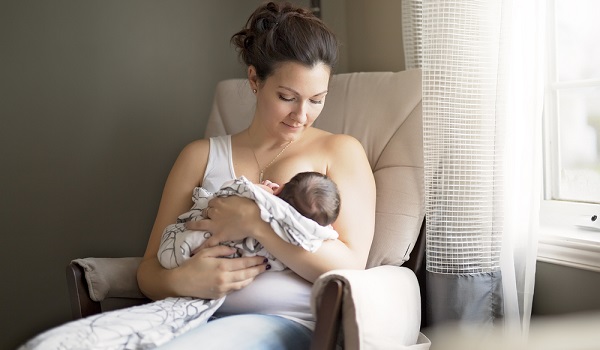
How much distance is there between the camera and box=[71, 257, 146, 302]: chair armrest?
1.92m

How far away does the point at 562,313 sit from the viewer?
6.55 feet

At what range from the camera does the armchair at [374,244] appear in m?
1.55

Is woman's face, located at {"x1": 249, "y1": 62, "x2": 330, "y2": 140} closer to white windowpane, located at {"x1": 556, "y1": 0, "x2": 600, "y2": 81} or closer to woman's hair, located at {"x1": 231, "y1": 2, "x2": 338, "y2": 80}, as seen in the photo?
woman's hair, located at {"x1": 231, "y1": 2, "x2": 338, "y2": 80}

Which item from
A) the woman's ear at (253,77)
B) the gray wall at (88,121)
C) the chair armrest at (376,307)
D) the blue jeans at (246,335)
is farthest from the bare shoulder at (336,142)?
the gray wall at (88,121)

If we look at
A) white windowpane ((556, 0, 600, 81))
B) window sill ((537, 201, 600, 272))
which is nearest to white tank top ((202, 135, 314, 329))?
window sill ((537, 201, 600, 272))

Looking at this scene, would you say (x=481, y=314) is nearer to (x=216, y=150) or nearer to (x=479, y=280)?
(x=479, y=280)

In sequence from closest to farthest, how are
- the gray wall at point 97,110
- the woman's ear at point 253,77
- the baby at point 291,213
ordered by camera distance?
1. the baby at point 291,213
2. the woman's ear at point 253,77
3. the gray wall at point 97,110

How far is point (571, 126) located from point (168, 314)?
1.30 meters

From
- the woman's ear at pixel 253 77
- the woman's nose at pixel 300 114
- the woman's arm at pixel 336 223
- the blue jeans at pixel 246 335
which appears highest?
the woman's ear at pixel 253 77

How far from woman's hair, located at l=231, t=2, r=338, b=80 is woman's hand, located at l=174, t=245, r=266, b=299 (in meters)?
0.50

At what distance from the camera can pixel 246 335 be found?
1630 millimetres

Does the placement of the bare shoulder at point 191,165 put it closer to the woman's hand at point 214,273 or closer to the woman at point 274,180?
the woman at point 274,180

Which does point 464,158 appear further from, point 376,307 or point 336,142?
point 376,307

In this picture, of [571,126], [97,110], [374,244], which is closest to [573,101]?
[571,126]
